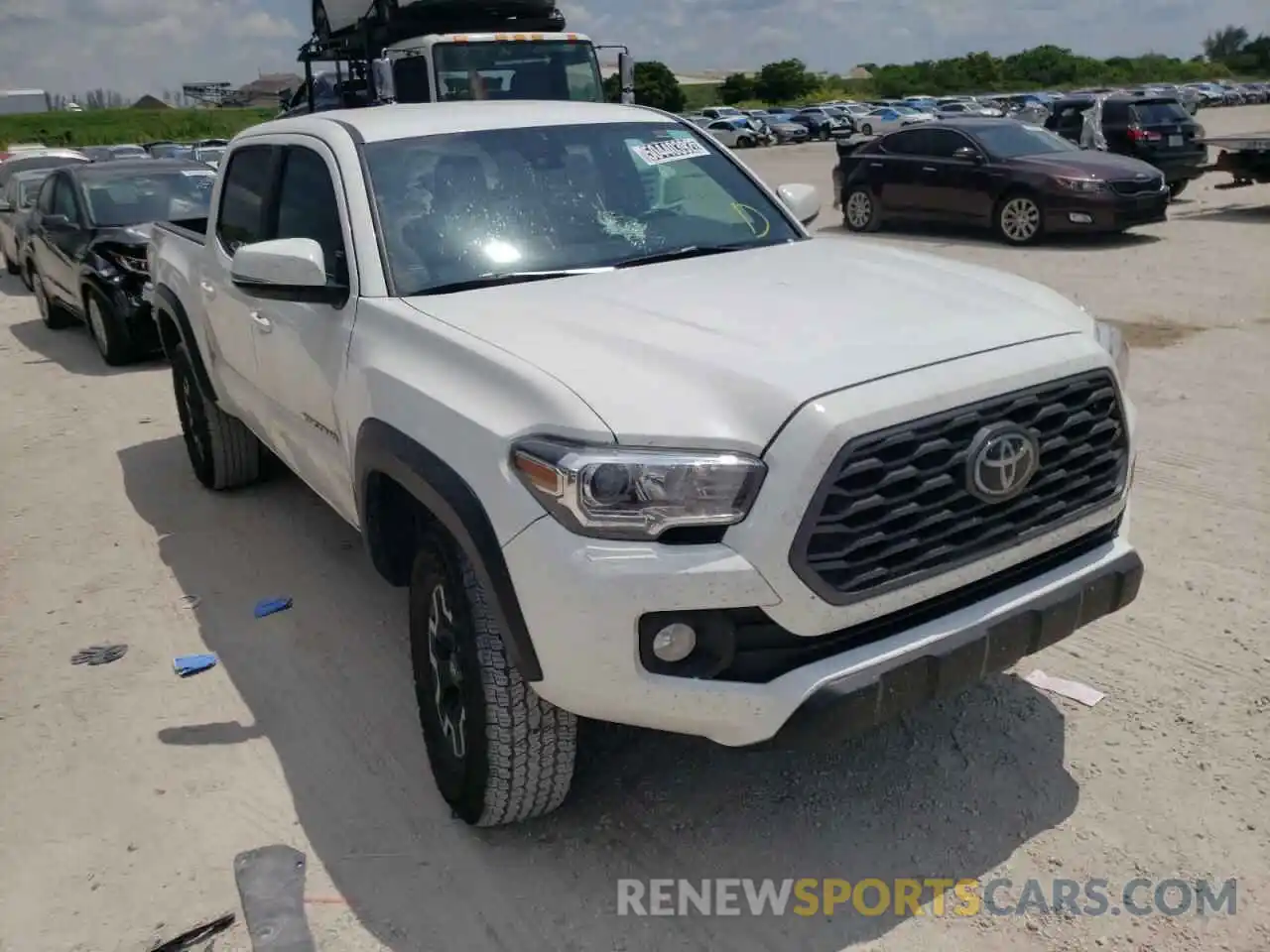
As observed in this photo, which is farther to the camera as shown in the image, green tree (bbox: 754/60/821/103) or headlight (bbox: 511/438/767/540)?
green tree (bbox: 754/60/821/103)

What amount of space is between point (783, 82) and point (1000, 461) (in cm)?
8411

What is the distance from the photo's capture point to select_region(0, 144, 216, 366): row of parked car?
946cm

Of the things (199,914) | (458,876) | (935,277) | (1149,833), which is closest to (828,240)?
(935,277)

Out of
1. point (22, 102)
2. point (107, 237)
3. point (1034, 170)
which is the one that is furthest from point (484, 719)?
point (22, 102)

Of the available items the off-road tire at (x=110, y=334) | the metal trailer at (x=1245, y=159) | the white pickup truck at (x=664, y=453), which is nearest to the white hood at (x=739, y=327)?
the white pickup truck at (x=664, y=453)

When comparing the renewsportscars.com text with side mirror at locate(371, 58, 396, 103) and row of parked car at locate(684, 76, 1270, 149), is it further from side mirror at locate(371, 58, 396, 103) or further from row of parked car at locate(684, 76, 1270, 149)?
row of parked car at locate(684, 76, 1270, 149)

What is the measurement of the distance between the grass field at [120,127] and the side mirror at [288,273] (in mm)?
61318

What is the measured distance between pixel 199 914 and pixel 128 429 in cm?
546

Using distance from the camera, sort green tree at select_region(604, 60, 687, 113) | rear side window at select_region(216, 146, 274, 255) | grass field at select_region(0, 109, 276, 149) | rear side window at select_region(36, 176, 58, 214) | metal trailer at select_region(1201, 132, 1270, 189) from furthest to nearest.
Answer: grass field at select_region(0, 109, 276, 149), green tree at select_region(604, 60, 687, 113), metal trailer at select_region(1201, 132, 1270, 189), rear side window at select_region(36, 176, 58, 214), rear side window at select_region(216, 146, 274, 255)

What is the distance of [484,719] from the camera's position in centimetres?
287

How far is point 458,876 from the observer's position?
302cm

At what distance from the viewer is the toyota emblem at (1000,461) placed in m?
2.64

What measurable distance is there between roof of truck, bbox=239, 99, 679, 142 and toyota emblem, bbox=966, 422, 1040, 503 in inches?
86.9

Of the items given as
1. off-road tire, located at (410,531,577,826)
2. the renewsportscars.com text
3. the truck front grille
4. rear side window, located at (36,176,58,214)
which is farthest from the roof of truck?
rear side window, located at (36,176,58,214)
